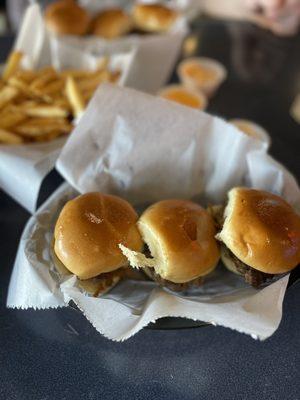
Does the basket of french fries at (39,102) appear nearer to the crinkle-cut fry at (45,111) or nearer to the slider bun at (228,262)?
the crinkle-cut fry at (45,111)

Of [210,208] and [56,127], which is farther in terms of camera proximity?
[56,127]

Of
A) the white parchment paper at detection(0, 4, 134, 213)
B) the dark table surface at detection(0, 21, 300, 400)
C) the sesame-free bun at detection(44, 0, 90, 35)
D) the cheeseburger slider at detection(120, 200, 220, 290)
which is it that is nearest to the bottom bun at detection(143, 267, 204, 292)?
the cheeseburger slider at detection(120, 200, 220, 290)

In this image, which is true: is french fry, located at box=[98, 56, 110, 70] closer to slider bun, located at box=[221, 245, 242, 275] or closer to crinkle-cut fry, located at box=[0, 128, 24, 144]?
crinkle-cut fry, located at box=[0, 128, 24, 144]

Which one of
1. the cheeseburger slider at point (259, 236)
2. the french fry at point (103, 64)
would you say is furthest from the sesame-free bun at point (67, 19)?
the cheeseburger slider at point (259, 236)

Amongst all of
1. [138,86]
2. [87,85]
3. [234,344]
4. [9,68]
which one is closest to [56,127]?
[87,85]

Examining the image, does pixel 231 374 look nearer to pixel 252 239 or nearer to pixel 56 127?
pixel 252 239

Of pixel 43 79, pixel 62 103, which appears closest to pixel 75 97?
pixel 62 103

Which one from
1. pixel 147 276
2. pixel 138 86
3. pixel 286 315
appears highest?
pixel 138 86
